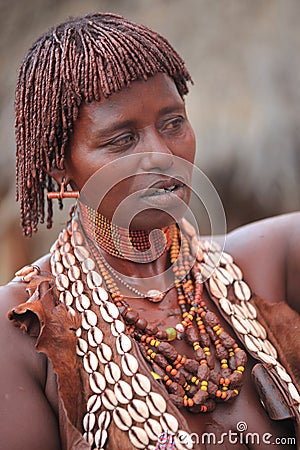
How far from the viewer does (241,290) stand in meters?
1.51

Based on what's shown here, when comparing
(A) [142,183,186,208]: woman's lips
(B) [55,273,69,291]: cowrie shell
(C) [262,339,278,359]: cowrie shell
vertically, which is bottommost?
(C) [262,339,278,359]: cowrie shell

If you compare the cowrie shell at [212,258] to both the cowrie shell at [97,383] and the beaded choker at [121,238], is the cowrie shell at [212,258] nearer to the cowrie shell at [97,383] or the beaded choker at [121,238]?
the beaded choker at [121,238]

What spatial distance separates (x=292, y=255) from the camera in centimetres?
153

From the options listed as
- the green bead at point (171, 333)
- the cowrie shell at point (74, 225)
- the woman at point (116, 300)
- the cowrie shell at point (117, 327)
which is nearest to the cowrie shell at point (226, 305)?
the woman at point (116, 300)

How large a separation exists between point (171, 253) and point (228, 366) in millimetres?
261

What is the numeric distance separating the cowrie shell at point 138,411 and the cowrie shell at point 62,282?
0.24 metres

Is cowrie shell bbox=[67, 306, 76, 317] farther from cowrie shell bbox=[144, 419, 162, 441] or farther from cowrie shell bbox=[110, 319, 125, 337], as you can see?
cowrie shell bbox=[144, 419, 162, 441]

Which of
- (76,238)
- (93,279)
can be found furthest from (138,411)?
(76,238)

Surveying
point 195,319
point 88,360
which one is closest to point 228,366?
point 195,319

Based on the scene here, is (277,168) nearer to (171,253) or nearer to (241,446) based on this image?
(171,253)

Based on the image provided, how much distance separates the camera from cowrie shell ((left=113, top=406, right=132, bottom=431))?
1284mm

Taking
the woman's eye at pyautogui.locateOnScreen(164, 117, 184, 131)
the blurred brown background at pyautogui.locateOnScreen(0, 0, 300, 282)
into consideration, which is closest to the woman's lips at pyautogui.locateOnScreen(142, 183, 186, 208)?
the woman's eye at pyautogui.locateOnScreen(164, 117, 184, 131)

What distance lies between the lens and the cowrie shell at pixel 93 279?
1405mm

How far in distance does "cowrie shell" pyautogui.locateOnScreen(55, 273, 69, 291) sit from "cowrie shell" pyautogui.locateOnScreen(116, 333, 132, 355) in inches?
5.4
